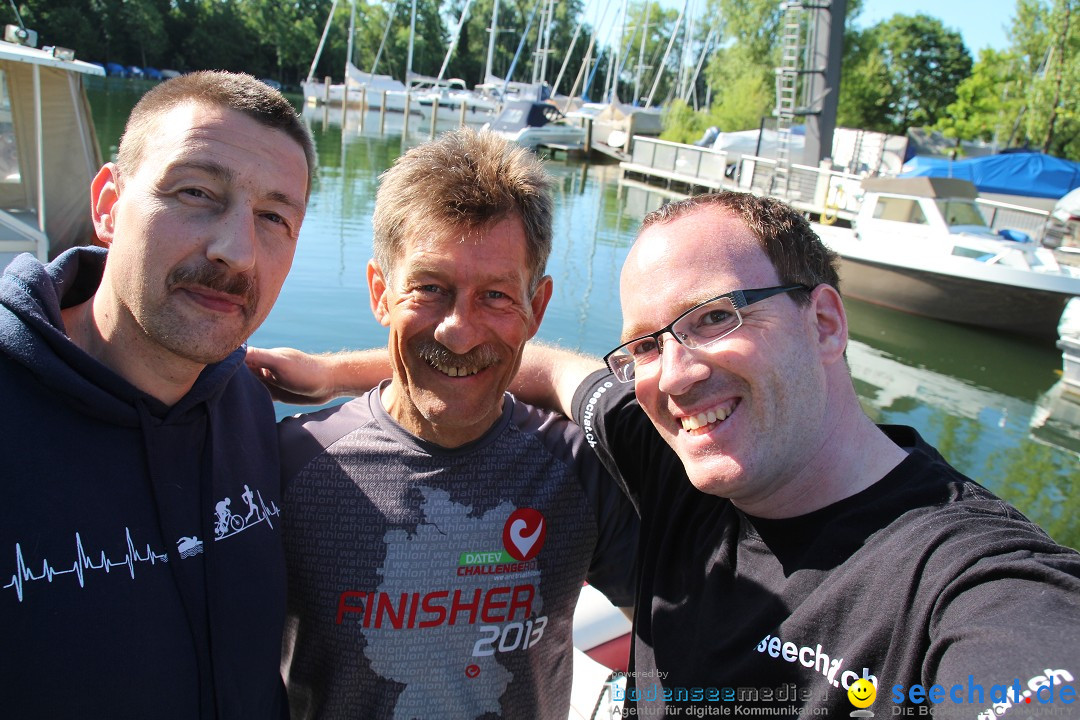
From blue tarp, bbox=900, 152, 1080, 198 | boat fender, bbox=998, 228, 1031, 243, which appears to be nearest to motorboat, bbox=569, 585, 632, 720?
boat fender, bbox=998, 228, 1031, 243

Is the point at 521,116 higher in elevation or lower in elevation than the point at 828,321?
higher

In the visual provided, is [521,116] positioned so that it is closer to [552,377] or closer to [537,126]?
[537,126]

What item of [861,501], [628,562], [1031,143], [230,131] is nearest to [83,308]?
[230,131]

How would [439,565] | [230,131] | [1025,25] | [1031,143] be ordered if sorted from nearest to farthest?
[230,131] → [439,565] → [1025,25] → [1031,143]

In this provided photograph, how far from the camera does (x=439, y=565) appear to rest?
1.88 meters

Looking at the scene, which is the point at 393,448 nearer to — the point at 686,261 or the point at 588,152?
the point at 686,261

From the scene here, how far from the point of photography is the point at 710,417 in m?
1.64


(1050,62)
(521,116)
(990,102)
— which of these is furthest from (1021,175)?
(521,116)

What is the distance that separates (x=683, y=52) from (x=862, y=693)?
52283 mm

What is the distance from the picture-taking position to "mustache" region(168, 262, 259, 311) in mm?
1630

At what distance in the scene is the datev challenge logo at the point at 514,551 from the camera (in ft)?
6.25

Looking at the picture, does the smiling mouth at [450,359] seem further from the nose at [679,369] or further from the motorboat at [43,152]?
the motorboat at [43,152]

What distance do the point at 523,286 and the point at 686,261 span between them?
18.5 inches

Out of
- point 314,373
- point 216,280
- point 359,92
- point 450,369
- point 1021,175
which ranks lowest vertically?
point 314,373
